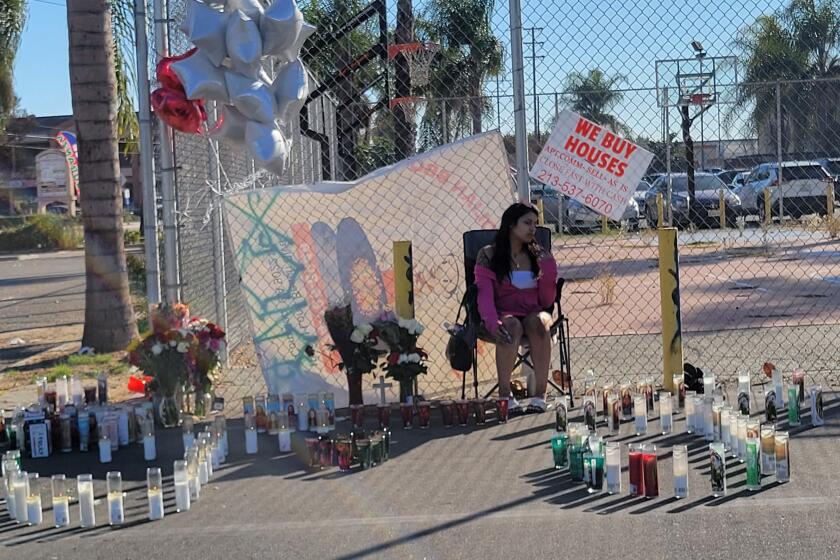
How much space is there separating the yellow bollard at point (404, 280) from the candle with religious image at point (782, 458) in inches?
112

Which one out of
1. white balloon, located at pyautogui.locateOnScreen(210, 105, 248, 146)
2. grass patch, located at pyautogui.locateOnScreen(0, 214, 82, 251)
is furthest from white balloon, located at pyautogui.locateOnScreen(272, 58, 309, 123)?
grass patch, located at pyautogui.locateOnScreen(0, 214, 82, 251)

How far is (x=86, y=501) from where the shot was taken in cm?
514

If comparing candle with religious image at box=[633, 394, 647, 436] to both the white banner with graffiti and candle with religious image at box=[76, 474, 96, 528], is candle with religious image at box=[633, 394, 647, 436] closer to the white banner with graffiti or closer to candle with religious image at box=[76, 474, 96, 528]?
the white banner with graffiti

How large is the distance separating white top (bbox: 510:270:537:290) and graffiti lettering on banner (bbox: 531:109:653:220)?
624 mm

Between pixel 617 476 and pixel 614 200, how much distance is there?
2666mm

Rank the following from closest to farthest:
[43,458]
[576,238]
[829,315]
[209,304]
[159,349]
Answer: [43,458] → [159,349] → [209,304] → [829,315] → [576,238]

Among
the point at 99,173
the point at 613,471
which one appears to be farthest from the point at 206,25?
the point at 99,173

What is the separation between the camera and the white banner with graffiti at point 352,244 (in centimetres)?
790

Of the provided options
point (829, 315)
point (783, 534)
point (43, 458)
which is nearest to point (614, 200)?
point (783, 534)

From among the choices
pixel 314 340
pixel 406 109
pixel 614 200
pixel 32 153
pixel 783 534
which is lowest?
pixel 783 534

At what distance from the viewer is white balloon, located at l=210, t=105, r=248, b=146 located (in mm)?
7098

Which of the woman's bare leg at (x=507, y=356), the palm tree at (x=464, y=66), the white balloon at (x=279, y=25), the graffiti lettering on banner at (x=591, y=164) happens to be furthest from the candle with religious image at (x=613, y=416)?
the white balloon at (x=279, y=25)

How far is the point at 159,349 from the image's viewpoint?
7117mm

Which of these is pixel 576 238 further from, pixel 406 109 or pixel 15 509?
pixel 15 509
